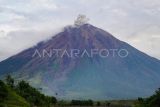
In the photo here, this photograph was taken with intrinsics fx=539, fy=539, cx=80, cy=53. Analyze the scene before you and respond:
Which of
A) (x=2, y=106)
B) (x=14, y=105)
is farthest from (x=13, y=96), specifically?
(x=2, y=106)

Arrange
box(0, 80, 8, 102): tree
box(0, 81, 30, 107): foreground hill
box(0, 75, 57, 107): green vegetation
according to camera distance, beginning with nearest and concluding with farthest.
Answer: box(0, 81, 30, 107): foreground hill < box(0, 75, 57, 107): green vegetation < box(0, 80, 8, 102): tree

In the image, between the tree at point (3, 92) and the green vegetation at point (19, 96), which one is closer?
the green vegetation at point (19, 96)

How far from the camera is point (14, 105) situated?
107m

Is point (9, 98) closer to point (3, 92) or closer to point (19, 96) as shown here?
point (3, 92)

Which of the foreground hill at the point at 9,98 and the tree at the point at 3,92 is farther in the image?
the tree at the point at 3,92

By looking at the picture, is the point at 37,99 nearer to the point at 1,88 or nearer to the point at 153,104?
the point at 1,88

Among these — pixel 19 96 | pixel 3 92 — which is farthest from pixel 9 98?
pixel 19 96

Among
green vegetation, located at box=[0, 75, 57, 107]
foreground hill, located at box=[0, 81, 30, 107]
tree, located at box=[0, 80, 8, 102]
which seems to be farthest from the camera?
tree, located at box=[0, 80, 8, 102]

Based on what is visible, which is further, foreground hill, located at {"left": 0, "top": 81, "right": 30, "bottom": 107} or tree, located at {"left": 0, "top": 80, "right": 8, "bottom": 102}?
tree, located at {"left": 0, "top": 80, "right": 8, "bottom": 102}

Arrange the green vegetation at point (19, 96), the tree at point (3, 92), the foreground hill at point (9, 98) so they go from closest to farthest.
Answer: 1. the foreground hill at point (9, 98)
2. the green vegetation at point (19, 96)
3. the tree at point (3, 92)

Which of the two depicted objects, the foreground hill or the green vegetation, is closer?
the foreground hill

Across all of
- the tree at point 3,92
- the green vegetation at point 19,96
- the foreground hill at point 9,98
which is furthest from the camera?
the tree at point 3,92

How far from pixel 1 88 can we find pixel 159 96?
34016mm

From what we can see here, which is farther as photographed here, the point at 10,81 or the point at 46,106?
the point at 10,81
